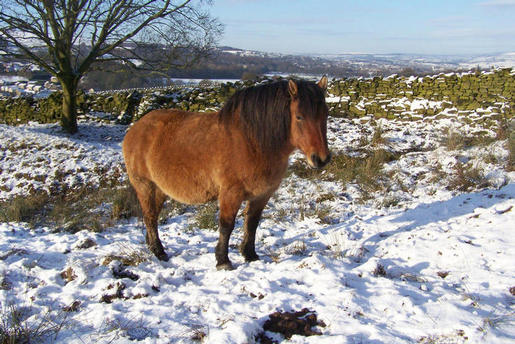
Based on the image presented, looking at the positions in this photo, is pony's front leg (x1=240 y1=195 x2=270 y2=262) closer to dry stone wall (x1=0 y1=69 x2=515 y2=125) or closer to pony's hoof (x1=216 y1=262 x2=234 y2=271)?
pony's hoof (x1=216 y1=262 x2=234 y2=271)

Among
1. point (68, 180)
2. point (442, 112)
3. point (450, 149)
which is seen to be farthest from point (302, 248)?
point (442, 112)

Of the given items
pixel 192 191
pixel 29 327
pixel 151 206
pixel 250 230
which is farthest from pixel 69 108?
pixel 29 327

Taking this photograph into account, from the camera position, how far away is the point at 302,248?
3.91m

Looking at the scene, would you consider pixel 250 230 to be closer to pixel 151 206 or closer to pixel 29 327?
pixel 151 206

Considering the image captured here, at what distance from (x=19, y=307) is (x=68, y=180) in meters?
7.25

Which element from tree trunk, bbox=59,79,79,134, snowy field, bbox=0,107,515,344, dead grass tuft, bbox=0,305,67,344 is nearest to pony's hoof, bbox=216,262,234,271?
snowy field, bbox=0,107,515,344

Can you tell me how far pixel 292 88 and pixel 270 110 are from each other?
32 cm

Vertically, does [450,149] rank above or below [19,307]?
above

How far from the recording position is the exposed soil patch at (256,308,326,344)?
7.15 feet

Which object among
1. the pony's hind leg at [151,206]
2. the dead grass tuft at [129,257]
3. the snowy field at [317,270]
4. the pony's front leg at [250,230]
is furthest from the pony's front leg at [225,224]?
the dead grass tuft at [129,257]

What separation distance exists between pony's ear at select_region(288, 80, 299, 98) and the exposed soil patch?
184cm

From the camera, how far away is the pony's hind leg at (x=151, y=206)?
390 centimetres

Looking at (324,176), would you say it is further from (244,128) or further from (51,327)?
(51,327)

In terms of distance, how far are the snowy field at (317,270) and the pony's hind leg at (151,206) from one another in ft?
0.52
